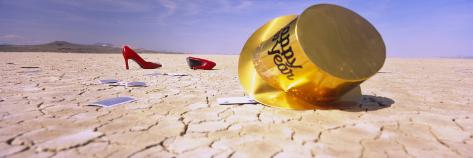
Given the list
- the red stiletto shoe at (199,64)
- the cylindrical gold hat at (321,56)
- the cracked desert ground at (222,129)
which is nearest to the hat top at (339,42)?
the cylindrical gold hat at (321,56)

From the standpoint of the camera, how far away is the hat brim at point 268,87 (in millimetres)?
2574

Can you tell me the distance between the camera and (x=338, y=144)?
1.76 meters

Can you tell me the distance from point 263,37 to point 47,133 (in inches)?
73.7

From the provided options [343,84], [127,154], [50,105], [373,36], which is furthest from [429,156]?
[50,105]

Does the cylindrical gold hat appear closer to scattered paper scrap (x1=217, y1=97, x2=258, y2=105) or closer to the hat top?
the hat top

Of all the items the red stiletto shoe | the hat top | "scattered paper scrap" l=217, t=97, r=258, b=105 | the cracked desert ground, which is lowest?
the cracked desert ground

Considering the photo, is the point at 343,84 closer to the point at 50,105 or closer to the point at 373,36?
the point at 373,36

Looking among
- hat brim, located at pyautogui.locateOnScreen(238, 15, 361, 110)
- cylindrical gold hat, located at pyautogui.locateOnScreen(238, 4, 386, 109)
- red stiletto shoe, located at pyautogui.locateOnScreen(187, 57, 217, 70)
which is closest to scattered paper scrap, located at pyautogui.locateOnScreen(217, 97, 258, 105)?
hat brim, located at pyautogui.locateOnScreen(238, 15, 361, 110)

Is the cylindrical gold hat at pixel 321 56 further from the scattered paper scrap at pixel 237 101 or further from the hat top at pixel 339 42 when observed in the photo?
the scattered paper scrap at pixel 237 101

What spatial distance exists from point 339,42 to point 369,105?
1030 mm

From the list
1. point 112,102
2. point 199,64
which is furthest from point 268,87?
point 199,64

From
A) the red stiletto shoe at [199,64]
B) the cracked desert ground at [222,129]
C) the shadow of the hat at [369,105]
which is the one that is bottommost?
the cracked desert ground at [222,129]

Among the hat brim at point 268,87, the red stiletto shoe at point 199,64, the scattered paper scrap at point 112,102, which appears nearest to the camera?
the hat brim at point 268,87

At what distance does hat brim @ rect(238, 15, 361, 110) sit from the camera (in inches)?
101
